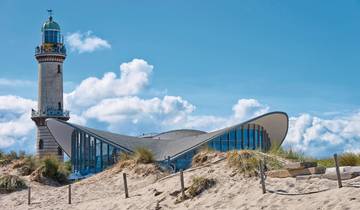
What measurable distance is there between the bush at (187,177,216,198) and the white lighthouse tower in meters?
39.5

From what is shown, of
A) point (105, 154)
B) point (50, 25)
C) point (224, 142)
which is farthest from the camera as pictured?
point (50, 25)

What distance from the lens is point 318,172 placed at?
16.0 metres

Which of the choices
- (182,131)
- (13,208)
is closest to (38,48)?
(182,131)

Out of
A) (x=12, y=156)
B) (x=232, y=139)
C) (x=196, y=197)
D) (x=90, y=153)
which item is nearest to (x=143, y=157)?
(x=196, y=197)

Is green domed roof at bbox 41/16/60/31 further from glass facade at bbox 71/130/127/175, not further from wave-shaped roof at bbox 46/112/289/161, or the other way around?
glass facade at bbox 71/130/127/175

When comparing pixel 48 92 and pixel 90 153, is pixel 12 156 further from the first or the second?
pixel 48 92

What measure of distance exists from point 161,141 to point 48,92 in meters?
18.8

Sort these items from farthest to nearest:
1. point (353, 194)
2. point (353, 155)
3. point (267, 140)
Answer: point (267, 140) → point (353, 155) → point (353, 194)

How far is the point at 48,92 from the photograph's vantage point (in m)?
57.0


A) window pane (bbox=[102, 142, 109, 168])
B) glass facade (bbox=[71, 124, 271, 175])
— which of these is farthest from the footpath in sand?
window pane (bbox=[102, 142, 109, 168])

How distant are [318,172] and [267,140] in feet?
108

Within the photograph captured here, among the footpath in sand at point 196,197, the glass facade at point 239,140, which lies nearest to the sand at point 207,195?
the footpath in sand at point 196,197

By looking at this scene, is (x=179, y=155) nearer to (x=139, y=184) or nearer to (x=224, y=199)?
(x=139, y=184)

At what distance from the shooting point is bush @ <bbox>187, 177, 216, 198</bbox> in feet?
57.2
